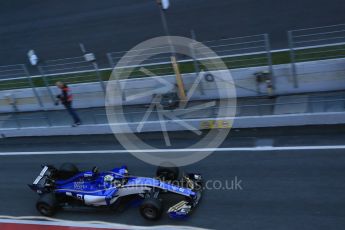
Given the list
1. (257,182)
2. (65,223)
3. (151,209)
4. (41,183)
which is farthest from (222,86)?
(65,223)

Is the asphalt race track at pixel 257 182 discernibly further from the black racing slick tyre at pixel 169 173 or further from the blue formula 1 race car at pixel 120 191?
the black racing slick tyre at pixel 169 173

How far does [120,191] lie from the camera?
Answer: 10.3 meters

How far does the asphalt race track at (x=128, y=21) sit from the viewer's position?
17250 millimetres

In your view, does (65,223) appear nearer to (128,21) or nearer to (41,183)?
(41,183)

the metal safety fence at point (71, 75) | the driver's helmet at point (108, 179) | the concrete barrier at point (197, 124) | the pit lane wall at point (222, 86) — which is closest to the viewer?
the driver's helmet at point (108, 179)

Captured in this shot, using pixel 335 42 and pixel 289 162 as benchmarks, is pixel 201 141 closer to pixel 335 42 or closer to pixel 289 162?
pixel 289 162

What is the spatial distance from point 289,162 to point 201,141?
282 centimetres

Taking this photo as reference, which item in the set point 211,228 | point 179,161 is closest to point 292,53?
point 179,161

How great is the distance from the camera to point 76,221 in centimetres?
1060

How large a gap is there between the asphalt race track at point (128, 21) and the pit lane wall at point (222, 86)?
2.48 metres

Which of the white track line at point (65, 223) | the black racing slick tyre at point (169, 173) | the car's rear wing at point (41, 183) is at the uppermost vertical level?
the black racing slick tyre at point (169, 173)

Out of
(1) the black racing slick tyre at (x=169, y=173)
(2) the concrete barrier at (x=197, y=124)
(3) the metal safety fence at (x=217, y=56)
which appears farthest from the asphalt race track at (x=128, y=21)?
(1) the black racing slick tyre at (x=169, y=173)

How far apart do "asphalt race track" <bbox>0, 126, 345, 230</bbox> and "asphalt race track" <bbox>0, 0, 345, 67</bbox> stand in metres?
5.32

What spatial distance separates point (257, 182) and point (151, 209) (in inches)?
106
